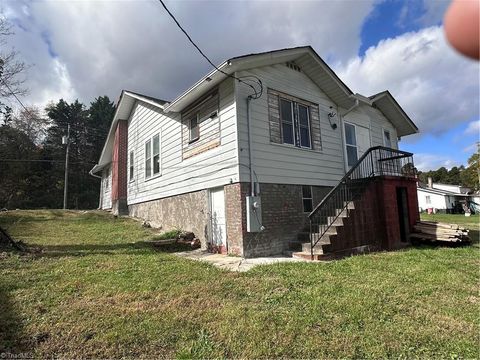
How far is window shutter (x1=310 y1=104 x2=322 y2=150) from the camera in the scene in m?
11.4

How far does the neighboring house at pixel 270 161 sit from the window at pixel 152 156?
3.4 inches

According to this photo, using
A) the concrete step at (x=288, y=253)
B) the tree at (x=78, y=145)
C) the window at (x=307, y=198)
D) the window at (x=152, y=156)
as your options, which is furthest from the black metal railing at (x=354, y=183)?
the tree at (x=78, y=145)

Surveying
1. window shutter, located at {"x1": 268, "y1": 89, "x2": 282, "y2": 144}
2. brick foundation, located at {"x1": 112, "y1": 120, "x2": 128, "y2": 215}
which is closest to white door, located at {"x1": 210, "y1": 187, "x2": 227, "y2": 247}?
window shutter, located at {"x1": 268, "y1": 89, "x2": 282, "y2": 144}

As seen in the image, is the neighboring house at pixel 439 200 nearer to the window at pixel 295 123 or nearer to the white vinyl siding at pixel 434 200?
the white vinyl siding at pixel 434 200

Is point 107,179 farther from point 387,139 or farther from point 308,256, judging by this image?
point 308,256

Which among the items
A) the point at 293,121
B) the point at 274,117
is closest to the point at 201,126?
the point at 274,117

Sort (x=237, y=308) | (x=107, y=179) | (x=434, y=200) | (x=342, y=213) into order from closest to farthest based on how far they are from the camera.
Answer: (x=237, y=308) < (x=342, y=213) < (x=107, y=179) < (x=434, y=200)

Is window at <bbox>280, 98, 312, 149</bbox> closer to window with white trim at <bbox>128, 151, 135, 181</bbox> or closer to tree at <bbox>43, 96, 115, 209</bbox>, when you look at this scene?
window with white trim at <bbox>128, 151, 135, 181</bbox>

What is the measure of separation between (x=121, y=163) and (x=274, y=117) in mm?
10718

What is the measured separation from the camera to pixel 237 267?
743 cm

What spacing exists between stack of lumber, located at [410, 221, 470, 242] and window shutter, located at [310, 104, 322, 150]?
4.50 m

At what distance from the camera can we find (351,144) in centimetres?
1320

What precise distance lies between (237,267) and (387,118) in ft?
40.8

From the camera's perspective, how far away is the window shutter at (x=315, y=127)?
1137 cm
